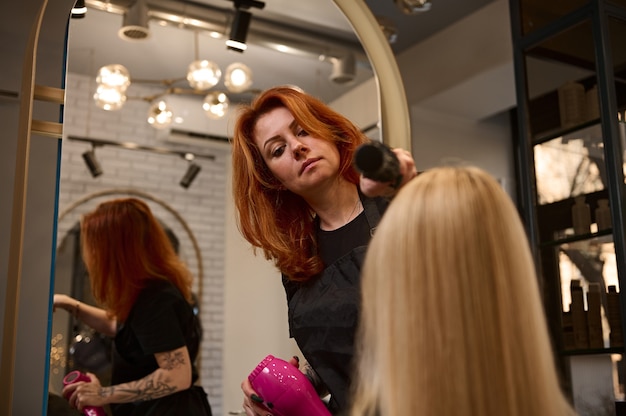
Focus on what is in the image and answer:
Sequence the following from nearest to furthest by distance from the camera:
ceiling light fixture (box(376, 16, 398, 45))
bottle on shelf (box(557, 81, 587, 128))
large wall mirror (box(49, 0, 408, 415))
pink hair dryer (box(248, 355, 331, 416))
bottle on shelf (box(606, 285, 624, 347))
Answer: pink hair dryer (box(248, 355, 331, 416))
large wall mirror (box(49, 0, 408, 415))
bottle on shelf (box(606, 285, 624, 347))
bottle on shelf (box(557, 81, 587, 128))
ceiling light fixture (box(376, 16, 398, 45))

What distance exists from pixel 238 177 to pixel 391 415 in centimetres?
95

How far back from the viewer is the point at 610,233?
298 cm

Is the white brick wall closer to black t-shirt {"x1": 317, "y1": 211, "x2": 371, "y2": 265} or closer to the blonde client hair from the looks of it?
black t-shirt {"x1": 317, "y1": 211, "x2": 371, "y2": 265}

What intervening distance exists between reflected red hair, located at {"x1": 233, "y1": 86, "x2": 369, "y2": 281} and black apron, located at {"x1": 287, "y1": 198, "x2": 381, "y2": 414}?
0.19 feet

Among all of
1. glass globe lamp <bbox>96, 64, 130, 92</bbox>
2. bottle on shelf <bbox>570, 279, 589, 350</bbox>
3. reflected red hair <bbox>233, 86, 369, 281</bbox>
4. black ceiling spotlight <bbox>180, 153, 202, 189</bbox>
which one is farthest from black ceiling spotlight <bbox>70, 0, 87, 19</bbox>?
black ceiling spotlight <bbox>180, 153, 202, 189</bbox>

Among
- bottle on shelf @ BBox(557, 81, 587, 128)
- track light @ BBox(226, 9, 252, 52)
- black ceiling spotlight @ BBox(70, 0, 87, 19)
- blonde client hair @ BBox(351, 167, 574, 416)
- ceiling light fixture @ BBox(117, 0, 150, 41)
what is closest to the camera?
blonde client hair @ BBox(351, 167, 574, 416)

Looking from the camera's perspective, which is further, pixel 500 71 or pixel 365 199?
pixel 500 71

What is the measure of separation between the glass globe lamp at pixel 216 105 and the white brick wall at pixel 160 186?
36 cm

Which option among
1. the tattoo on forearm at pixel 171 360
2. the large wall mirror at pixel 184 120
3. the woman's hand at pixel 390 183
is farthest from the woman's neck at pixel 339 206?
the tattoo on forearm at pixel 171 360

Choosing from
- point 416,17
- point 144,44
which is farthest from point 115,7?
point 416,17

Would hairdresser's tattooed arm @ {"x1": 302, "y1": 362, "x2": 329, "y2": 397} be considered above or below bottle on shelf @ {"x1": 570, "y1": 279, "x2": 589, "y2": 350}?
below

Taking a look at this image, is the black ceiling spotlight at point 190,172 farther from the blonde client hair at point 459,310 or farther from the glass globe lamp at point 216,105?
the blonde client hair at point 459,310

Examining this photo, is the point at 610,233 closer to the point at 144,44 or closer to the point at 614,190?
the point at 614,190

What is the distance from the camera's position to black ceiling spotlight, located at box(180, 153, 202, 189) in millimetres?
4422
